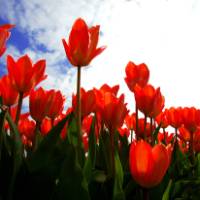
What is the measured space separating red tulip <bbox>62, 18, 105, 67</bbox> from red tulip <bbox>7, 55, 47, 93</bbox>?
195 millimetres

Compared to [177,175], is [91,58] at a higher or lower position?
higher

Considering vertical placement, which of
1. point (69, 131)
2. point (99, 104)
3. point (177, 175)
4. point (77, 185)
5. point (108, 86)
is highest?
point (108, 86)

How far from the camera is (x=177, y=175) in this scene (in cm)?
319

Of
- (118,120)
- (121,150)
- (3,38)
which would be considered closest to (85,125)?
(121,150)

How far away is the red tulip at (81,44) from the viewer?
2.15 m

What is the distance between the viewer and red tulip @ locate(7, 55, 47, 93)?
6.91 feet

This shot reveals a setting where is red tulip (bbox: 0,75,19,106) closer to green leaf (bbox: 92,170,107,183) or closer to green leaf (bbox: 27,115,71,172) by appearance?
green leaf (bbox: 27,115,71,172)

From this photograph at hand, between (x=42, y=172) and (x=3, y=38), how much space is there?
2.42 feet

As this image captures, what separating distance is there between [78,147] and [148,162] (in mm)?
446

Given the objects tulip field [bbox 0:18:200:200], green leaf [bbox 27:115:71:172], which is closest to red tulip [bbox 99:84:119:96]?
tulip field [bbox 0:18:200:200]

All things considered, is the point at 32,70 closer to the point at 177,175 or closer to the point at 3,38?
the point at 3,38

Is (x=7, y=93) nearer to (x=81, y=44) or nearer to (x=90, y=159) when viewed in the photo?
(x=81, y=44)

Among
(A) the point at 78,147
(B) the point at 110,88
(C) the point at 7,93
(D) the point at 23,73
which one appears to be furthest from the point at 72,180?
(B) the point at 110,88

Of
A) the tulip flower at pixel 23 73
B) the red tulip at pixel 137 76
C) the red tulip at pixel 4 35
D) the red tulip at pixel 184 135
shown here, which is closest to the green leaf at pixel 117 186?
the tulip flower at pixel 23 73
